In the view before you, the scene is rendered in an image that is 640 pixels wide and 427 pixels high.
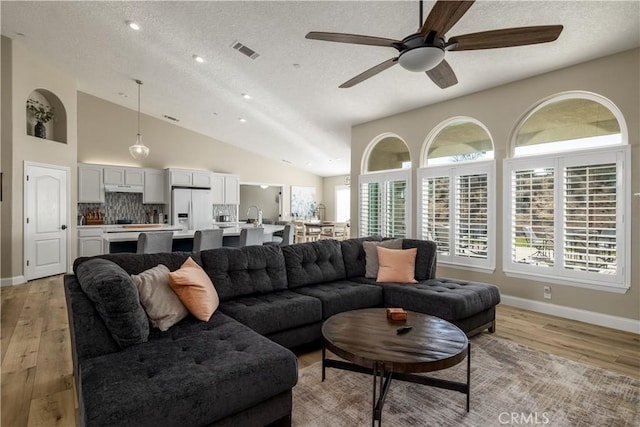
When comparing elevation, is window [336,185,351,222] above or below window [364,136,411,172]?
below

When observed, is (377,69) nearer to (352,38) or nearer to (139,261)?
(352,38)

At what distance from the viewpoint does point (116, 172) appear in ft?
24.7

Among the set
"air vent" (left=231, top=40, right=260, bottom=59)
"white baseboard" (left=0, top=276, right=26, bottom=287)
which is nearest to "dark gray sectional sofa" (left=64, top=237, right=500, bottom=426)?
"air vent" (left=231, top=40, right=260, bottom=59)

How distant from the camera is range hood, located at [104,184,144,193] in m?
7.41

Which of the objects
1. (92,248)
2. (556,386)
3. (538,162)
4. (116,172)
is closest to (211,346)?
(556,386)

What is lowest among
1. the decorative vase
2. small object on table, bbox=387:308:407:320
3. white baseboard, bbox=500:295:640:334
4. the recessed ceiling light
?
white baseboard, bbox=500:295:640:334

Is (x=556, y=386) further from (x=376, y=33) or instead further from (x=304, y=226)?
(x=304, y=226)

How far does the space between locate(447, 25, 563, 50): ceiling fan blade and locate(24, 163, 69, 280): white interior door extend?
262 inches

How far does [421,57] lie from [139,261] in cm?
253

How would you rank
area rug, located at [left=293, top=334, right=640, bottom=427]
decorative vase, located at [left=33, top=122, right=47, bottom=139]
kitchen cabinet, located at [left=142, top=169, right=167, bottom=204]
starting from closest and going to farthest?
area rug, located at [left=293, top=334, right=640, bottom=427] < decorative vase, located at [left=33, top=122, right=47, bottom=139] < kitchen cabinet, located at [left=142, top=169, right=167, bottom=204]

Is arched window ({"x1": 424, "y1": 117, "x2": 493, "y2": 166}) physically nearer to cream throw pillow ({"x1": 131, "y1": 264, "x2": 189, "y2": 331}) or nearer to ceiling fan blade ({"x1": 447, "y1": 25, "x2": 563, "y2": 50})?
ceiling fan blade ({"x1": 447, "y1": 25, "x2": 563, "y2": 50})

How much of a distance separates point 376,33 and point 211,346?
3.34 m

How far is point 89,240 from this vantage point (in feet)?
22.8

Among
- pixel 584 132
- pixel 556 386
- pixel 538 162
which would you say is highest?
pixel 584 132
